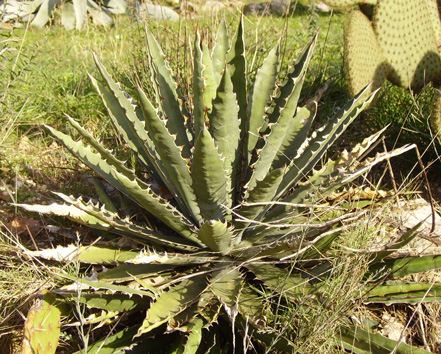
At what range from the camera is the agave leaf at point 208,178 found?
1587mm

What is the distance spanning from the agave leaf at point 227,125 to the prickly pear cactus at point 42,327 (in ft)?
2.66

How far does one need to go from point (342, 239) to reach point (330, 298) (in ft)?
1.06

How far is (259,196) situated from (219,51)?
0.75 m

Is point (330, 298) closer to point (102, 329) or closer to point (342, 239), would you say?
point (342, 239)

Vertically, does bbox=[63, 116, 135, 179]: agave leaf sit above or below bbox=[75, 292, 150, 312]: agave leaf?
above

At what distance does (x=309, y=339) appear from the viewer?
158 cm

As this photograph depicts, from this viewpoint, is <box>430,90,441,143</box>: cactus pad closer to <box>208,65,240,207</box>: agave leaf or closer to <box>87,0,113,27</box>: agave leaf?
<box>208,65,240,207</box>: agave leaf

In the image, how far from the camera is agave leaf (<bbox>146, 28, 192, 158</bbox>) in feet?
6.98

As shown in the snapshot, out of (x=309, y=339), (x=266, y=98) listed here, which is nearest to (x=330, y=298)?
(x=309, y=339)

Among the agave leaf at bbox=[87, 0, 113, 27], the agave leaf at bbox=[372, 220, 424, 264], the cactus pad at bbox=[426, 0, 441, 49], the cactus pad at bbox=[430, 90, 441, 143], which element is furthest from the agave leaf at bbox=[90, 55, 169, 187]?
the agave leaf at bbox=[87, 0, 113, 27]

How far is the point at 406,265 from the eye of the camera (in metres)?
1.91

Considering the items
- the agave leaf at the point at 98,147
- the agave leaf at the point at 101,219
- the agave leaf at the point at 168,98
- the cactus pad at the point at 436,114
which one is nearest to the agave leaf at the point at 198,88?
the agave leaf at the point at 168,98

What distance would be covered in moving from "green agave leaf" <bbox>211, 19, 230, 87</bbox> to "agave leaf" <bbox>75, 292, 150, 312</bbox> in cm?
99

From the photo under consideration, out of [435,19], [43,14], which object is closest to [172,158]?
[435,19]
